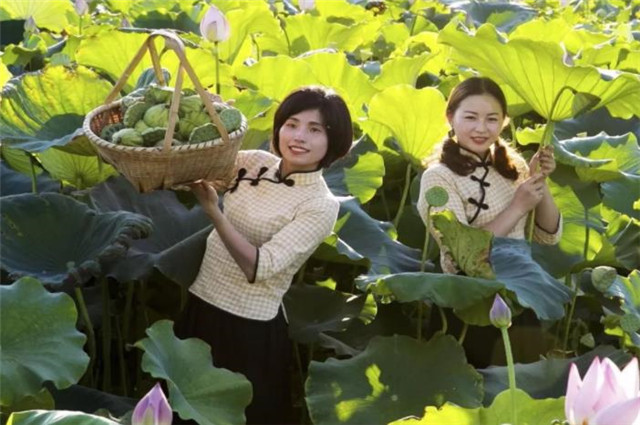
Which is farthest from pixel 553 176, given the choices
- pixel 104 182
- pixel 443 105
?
pixel 104 182

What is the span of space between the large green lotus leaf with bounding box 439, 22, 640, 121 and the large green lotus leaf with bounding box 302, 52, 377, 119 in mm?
567

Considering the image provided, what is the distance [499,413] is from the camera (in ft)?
4.93

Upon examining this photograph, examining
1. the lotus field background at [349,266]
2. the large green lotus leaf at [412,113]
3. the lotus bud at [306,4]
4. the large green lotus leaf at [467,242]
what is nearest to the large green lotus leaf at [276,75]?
the lotus field background at [349,266]

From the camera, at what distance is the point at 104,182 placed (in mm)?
2410

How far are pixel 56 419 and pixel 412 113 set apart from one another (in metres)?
1.32

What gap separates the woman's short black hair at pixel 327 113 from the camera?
81.7 inches

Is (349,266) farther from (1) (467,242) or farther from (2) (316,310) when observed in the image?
(1) (467,242)

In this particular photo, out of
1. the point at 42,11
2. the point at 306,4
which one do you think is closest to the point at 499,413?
the point at 306,4

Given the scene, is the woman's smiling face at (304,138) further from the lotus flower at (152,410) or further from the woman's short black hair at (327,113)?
the lotus flower at (152,410)

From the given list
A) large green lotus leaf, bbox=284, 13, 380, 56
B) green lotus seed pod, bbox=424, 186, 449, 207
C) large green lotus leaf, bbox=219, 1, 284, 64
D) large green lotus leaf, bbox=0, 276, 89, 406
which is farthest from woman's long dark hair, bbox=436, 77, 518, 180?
large green lotus leaf, bbox=284, 13, 380, 56

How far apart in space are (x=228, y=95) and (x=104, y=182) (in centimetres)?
32

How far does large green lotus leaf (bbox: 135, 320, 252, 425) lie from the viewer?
5.94ft

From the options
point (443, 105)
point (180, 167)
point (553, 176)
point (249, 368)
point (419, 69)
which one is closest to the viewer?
point (180, 167)

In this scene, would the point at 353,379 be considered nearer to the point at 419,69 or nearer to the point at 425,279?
the point at 425,279
